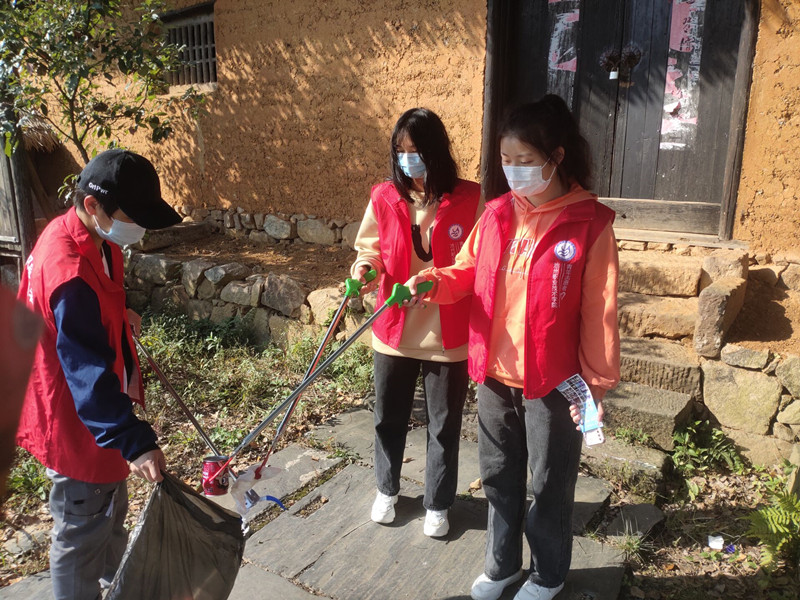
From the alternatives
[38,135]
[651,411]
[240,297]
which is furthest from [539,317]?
[38,135]

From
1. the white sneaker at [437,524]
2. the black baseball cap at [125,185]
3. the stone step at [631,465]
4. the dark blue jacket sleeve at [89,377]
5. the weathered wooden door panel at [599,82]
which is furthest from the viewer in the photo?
the weathered wooden door panel at [599,82]

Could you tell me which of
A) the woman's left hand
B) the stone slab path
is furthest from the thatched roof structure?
the woman's left hand

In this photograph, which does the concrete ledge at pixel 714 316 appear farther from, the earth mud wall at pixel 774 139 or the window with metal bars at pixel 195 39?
the window with metal bars at pixel 195 39

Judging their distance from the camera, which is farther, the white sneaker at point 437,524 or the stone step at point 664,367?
the stone step at point 664,367

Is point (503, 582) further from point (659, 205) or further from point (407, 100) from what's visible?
point (407, 100)

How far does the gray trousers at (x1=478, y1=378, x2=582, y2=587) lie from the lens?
6.95 ft

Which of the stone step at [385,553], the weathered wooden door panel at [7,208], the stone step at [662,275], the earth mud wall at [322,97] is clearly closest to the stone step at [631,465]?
the stone step at [385,553]

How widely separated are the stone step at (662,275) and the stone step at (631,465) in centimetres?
118

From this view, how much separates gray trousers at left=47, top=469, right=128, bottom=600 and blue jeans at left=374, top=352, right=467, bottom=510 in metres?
1.07

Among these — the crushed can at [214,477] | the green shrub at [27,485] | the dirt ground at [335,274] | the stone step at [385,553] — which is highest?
the dirt ground at [335,274]

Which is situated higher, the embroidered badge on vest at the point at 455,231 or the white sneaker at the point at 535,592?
the embroidered badge on vest at the point at 455,231

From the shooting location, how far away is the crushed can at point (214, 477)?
207cm

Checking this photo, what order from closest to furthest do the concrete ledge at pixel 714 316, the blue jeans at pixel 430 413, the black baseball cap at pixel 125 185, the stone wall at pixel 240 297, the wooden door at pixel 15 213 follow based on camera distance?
the black baseball cap at pixel 125 185 < the blue jeans at pixel 430 413 < the concrete ledge at pixel 714 316 < the stone wall at pixel 240 297 < the wooden door at pixel 15 213

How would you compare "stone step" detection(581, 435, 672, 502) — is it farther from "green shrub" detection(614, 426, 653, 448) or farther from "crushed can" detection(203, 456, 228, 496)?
"crushed can" detection(203, 456, 228, 496)
